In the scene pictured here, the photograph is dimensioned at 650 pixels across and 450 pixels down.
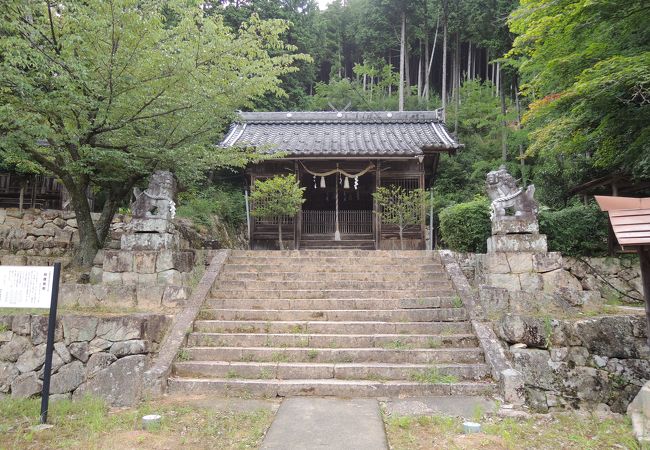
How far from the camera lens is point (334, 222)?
46.3 ft

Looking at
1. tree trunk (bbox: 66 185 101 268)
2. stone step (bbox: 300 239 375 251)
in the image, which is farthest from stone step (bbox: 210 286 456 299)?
stone step (bbox: 300 239 375 251)

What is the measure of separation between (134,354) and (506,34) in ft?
69.7

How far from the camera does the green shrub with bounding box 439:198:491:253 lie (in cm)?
891

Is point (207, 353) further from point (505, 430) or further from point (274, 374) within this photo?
point (505, 430)

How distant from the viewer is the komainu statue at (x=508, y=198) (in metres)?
6.83

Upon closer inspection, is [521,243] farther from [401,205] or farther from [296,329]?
[401,205]

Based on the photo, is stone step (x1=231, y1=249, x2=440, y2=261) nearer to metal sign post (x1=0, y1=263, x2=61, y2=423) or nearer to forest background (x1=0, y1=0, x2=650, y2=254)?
forest background (x1=0, y1=0, x2=650, y2=254)

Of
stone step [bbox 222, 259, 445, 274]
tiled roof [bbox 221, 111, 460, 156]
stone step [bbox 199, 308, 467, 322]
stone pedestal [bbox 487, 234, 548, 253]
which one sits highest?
tiled roof [bbox 221, 111, 460, 156]

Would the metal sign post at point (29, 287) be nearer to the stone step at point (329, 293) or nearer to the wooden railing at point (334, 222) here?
the stone step at point (329, 293)

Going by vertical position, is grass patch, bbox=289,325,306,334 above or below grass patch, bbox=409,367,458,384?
above

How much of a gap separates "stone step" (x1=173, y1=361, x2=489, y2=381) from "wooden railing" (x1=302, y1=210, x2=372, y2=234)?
343 inches

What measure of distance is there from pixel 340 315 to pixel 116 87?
5171 mm

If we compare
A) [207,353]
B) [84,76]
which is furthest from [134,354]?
[84,76]

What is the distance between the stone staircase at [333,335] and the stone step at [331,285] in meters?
0.02
